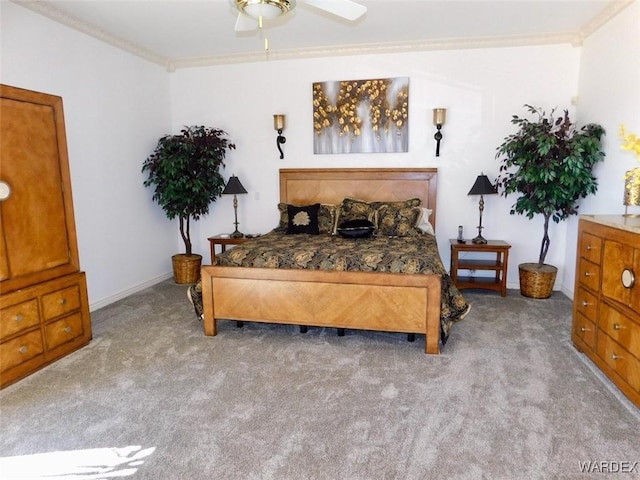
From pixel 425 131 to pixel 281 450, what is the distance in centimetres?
396

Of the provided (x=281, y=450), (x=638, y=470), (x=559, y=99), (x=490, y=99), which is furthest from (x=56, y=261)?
(x=559, y=99)

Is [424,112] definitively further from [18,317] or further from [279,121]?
[18,317]

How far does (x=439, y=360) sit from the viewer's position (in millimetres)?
3053

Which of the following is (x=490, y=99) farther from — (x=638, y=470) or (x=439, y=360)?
(x=638, y=470)

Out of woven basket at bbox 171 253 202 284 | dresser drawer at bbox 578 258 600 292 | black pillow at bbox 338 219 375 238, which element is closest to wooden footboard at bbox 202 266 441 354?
black pillow at bbox 338 219 375 238

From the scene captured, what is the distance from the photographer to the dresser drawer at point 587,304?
286 cm

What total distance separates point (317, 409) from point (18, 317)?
2113 millimetres

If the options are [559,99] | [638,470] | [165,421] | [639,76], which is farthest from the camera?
[559,99]

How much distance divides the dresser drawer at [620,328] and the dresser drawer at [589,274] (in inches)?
6.4

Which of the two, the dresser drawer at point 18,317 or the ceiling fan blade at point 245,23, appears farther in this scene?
the ceiling fan blade at point 245,23

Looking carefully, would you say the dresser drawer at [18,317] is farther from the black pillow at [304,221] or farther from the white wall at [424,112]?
the white wall at [424,112]

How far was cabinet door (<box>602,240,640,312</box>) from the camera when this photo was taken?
2.39 meters

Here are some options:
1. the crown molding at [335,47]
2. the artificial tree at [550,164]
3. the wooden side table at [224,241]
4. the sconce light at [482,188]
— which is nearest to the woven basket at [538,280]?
the artificial tree at [550,164]

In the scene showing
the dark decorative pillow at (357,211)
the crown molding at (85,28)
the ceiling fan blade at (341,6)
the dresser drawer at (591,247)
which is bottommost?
the dresser drawer at (591,247)
